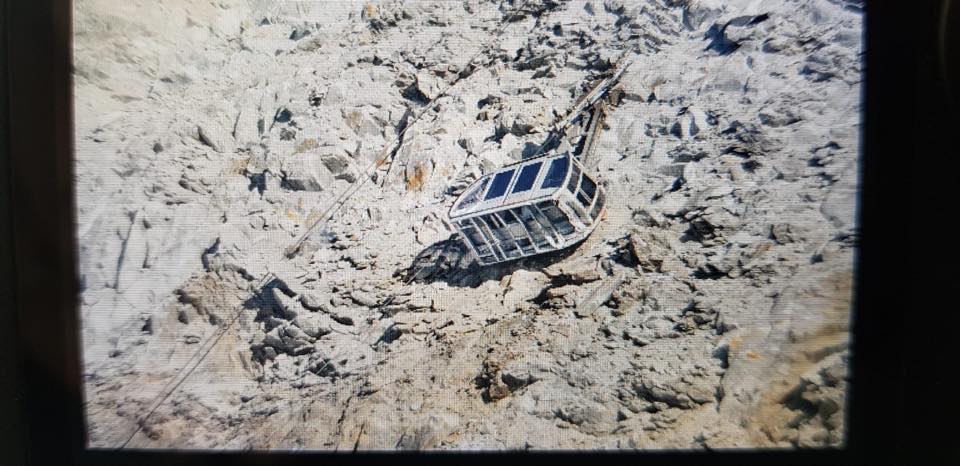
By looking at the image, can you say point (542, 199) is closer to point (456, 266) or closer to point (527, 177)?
point (527, 177)

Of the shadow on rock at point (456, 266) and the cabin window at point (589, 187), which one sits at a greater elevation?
the cabin window at point (589, 187)

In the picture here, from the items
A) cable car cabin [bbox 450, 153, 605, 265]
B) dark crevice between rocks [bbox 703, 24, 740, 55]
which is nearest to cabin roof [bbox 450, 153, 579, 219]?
cable car cabin [bbox 450, 153, 605, 265]

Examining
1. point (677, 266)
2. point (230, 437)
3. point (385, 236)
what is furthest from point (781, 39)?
point (230, 437)

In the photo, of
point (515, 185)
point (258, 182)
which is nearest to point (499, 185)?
point (515, 185)

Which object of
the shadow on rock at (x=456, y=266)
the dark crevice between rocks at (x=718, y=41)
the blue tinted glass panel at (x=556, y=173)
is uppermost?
the dark crevice between rocks at (x=718, y=41)

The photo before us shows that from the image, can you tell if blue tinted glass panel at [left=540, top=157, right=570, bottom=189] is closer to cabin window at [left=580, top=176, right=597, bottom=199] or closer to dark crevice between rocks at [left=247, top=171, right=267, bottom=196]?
cabin window at [left=580, top=176, right=597, bottom=199]

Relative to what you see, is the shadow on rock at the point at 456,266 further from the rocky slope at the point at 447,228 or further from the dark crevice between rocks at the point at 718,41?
the dark crevice between rocks at the point at 718,41

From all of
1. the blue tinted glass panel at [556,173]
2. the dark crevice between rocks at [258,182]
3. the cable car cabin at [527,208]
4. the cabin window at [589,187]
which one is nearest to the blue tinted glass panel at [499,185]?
the cable car cabin at [527,208]
